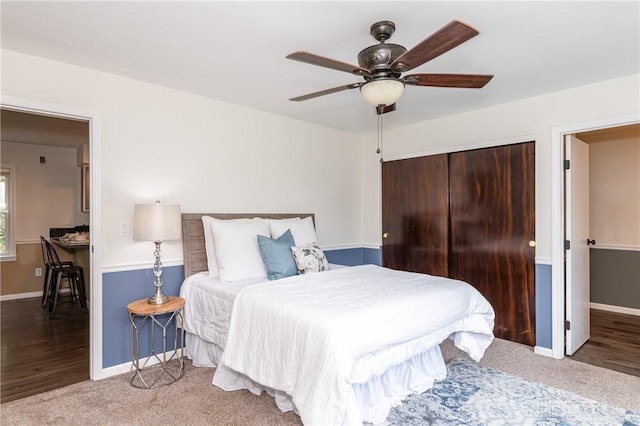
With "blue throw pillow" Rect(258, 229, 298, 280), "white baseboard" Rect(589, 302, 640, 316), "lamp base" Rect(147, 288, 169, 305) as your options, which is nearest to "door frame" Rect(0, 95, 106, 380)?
"lamp base" Rect(147, 288, 169, 305)

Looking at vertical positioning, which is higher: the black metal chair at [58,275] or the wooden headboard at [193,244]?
the wooden headboard at [193,244]

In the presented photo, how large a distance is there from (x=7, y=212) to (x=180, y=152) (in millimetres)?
4211

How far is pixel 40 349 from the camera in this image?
3.38 m

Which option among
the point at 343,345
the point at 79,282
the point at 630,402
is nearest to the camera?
the point at 343,345

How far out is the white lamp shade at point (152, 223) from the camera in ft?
8.91

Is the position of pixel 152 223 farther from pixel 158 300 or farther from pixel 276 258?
pixel 276 258

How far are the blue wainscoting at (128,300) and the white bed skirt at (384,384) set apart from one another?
2.92 ft

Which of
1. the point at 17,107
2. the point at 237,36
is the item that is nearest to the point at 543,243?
the point at 237,36

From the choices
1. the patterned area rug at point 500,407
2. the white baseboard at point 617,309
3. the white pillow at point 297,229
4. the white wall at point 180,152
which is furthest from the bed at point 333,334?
the white baseboard at point 617,309

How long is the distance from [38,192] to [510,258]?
6.76 meters

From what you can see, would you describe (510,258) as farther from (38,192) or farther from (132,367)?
(38,192)

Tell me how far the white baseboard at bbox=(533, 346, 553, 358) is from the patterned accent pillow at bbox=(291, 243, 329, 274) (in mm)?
2104

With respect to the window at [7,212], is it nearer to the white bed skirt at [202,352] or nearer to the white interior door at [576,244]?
the white bed skirt at [202,352]

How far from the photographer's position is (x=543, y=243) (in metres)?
3.37
